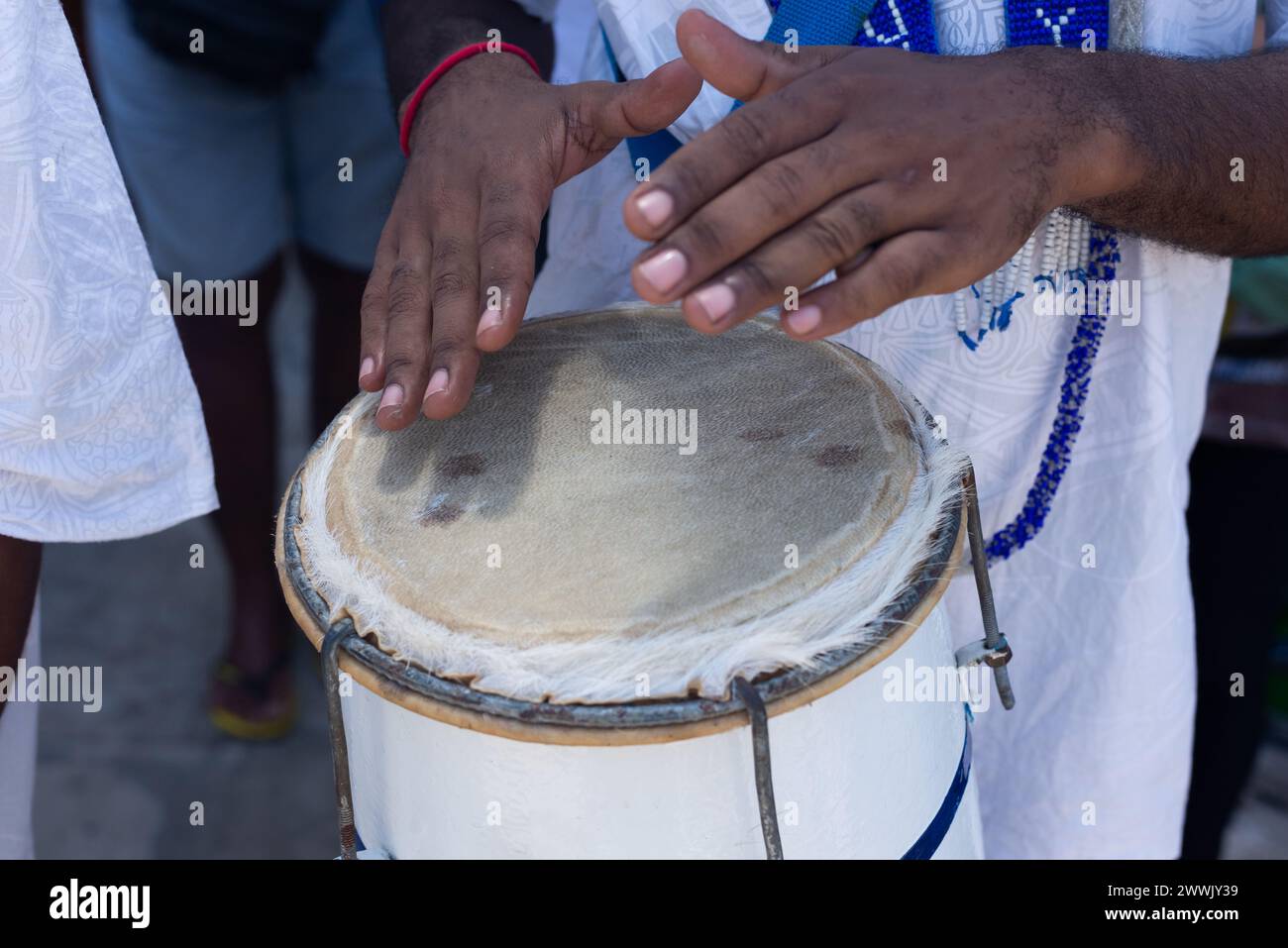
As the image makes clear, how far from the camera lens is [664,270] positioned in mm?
758

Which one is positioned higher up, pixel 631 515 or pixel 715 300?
pixel 715 300

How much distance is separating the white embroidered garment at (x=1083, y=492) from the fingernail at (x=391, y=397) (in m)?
0.51

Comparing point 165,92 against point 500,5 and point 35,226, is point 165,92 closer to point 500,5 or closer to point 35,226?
point 500,5

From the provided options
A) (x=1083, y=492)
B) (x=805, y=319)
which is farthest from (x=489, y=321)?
(x=1083, y=492)

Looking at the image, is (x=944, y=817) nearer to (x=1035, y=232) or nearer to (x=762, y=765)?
(x=762, y=765)

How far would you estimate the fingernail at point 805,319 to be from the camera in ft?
2.61

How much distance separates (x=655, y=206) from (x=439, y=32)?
69cm

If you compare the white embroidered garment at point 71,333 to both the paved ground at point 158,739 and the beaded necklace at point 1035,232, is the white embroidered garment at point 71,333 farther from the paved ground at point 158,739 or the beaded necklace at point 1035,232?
the paved ground at point 158,739

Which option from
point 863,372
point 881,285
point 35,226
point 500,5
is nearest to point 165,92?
point 500,5

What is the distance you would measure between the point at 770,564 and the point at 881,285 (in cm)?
21

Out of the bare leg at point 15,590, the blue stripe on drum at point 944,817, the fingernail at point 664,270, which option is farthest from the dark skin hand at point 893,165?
the bare leg at point 15,590

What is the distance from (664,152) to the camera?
1306 millimetres

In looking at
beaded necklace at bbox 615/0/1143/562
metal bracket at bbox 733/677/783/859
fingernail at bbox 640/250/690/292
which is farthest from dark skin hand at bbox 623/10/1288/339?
metal bracket at bbox 733/677/783/859

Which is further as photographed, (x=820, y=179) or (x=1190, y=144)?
(x=1190, y=144)
